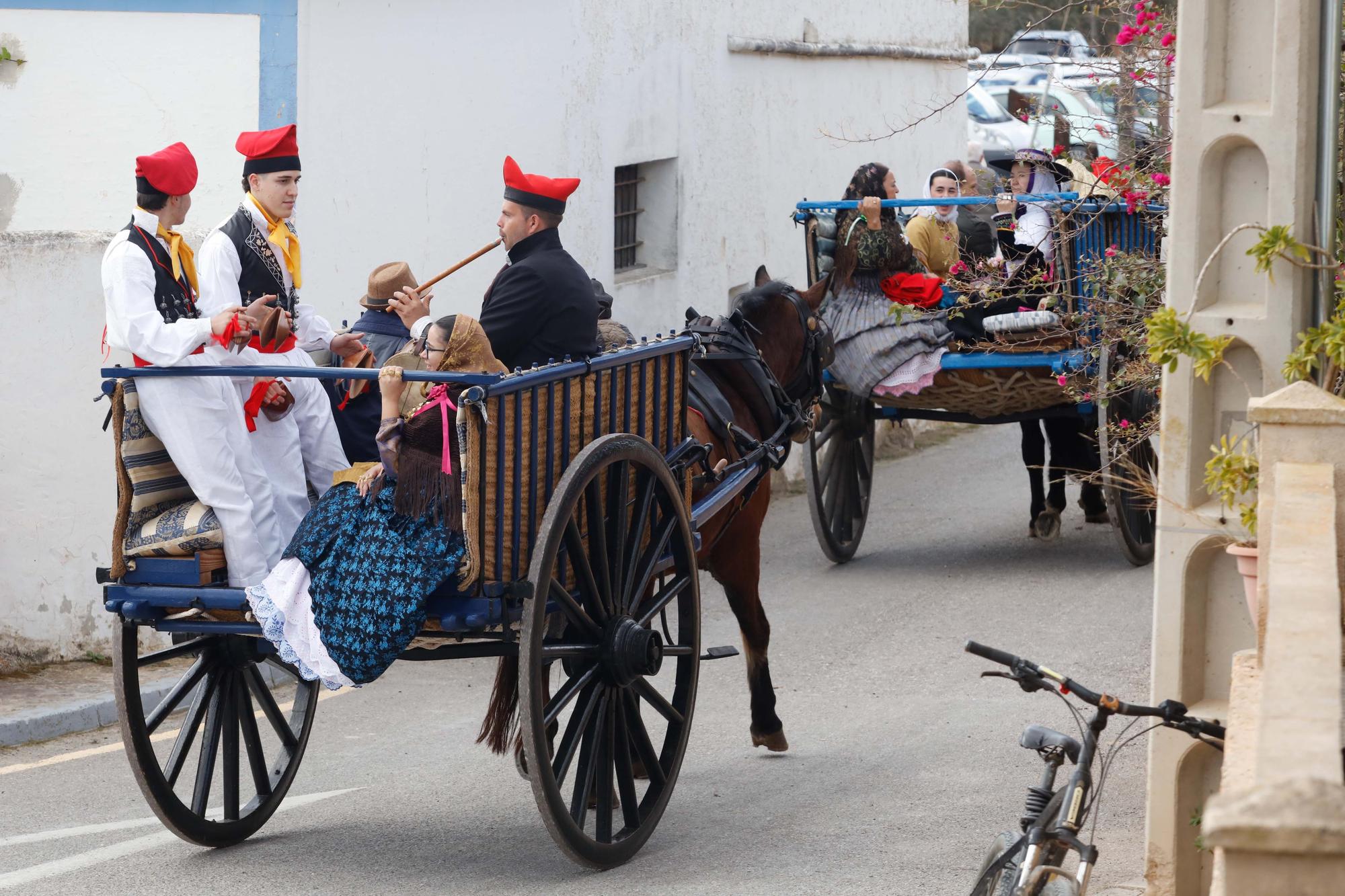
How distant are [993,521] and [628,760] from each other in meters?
6.80

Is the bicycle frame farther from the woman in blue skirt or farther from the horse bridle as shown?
the horse bridle

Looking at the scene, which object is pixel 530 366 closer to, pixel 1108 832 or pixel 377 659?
pixel 377 659

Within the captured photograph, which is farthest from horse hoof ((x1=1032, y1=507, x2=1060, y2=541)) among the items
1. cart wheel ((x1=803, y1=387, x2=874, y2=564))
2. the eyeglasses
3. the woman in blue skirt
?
the woman in blue skirt

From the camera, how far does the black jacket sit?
5.63 meters

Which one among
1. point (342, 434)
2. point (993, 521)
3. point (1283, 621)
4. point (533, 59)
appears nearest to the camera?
point (1283, 621)

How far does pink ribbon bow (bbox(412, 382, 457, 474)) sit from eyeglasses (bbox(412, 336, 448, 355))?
0.16 metres

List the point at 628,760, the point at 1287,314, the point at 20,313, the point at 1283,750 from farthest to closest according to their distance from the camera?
the point at 20,313 → the point at 628,760 → the point at 1287,314 → the point at 1283,750

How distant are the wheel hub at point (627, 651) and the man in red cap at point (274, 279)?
115 cm

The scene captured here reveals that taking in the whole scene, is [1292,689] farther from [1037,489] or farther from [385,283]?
[1037,489]

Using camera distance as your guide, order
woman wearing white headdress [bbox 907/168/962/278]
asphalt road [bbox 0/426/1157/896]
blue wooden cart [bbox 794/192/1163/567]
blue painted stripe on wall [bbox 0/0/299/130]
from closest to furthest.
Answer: asphalt road [bbox 0/426/1157/896], blue painted stripe on wall [bbox 0/0/299/130], blue wooden cart [bbox 794/192/1163/567], woman wearing white headdress [bbox 907/168/962/278]

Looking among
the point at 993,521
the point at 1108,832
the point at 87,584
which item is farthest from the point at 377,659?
the point at 993,521

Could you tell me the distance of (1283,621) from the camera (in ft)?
8.99

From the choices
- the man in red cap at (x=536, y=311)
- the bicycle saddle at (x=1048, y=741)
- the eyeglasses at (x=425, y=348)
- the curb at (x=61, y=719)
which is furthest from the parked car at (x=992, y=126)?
the bicycle saddle at (x=1048, y=741)

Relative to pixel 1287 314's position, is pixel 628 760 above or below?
below
